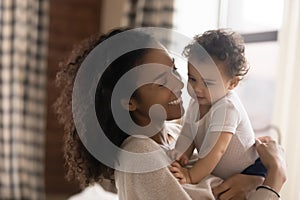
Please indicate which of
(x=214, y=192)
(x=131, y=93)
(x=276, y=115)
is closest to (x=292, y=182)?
(x=276, y=115)

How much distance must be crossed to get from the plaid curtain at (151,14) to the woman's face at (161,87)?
1669 mm

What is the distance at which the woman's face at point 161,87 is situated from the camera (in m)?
1.12

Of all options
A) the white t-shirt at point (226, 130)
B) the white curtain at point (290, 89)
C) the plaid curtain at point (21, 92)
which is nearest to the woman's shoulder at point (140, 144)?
the white t-shirt at point (226, 130)

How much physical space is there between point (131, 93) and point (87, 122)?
12cm

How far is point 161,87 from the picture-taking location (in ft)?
3.68

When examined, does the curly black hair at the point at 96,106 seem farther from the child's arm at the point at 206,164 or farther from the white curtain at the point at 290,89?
the white curtain at the point at 290,89

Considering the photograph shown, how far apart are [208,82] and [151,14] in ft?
6.03

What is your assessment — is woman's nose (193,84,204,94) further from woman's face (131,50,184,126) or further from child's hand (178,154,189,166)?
child's hand (178,154,189,166)

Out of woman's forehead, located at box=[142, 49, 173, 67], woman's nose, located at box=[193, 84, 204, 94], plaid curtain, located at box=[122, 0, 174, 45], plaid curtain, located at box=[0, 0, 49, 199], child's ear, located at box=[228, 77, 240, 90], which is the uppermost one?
plaid curtain, located at box=[122, 0, 174, 45]

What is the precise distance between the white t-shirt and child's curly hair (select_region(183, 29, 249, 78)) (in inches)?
2.9

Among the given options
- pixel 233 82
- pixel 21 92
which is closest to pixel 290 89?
pixel 233 82

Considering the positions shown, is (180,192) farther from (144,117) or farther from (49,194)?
(49,194)

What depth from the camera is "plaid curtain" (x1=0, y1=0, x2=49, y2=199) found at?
11.2ft

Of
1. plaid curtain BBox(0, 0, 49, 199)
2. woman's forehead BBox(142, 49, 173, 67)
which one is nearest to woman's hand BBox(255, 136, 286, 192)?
woman's forehead BBox(142, 49, 173, 67)
